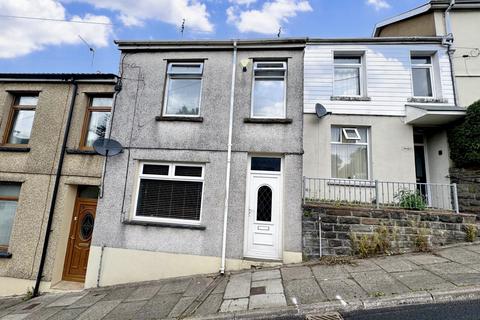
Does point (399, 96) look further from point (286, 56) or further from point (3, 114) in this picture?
point (3, 114)

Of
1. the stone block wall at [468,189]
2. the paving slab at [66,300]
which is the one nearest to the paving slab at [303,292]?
the paving slab at [66,300]

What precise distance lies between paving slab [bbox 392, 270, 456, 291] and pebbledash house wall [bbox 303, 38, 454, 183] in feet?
12.6

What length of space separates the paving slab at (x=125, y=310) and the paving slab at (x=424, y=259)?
18.2ft

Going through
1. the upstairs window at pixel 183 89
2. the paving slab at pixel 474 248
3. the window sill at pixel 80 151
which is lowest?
the paving slab at pixel 474 248

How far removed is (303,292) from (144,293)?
132 inches

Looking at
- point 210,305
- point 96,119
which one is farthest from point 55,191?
point 210,305

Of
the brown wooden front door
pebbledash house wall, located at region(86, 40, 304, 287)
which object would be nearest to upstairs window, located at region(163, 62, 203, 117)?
pebbledash house wall, located at region(86, 40, 304, 287)

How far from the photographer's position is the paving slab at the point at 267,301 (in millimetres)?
3771

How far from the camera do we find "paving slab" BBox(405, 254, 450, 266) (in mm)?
4707

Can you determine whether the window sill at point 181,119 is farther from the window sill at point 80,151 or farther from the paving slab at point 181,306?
the paving slab at point 181,306

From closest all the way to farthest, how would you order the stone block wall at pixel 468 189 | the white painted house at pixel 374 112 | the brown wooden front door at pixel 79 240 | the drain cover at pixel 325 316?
the drain cover at pixel 325 316, the brown wooden front door at pixel 79 240, the stone block wall at pixel 468 189, the white painted house at pixel 374 112

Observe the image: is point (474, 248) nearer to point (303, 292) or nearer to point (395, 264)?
point (395, 264)

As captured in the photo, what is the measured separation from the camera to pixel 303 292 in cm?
405

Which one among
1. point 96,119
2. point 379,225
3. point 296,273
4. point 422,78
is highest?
point 422,78
